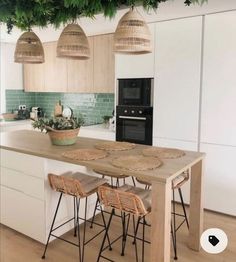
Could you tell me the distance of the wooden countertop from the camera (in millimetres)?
1880

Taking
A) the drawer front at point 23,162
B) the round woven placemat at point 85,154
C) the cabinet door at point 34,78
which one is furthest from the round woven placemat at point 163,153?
the cabinet door at point 34,78

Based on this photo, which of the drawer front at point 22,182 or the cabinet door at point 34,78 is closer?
the drawer front at point 22,182

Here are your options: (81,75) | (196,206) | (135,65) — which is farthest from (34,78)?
(196,206)

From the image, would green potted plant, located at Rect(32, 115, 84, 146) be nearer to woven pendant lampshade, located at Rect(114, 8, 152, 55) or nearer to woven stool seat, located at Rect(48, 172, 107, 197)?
woven stool seat, located at Rect(48, 172, 107, 197)

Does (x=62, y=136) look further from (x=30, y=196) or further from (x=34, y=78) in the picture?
(x=34, y=78)

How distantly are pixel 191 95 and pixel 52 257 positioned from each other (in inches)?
89.7

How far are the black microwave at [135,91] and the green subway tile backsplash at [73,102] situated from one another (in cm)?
87

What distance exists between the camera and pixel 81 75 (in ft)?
14.9

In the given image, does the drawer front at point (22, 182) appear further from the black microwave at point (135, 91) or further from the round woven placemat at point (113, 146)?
the black microwave at point (135, 91)

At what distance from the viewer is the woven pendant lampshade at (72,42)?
2.38 metres

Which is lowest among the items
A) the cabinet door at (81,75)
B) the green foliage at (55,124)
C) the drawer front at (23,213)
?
the drawer front at (23,213)

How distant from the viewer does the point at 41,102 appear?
5.76 meters

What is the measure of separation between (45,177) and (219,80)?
2.13 meters

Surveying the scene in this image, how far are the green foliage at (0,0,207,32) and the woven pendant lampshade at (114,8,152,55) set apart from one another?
123mm
